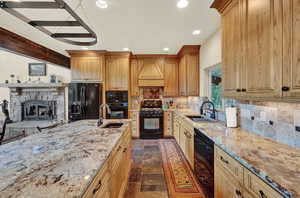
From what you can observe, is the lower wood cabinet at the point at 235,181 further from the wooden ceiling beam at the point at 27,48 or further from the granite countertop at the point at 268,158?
the wooden ceiling beam at the point at 27,48

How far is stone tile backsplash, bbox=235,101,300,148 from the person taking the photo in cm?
134

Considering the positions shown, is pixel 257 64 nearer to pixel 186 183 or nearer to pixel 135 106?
pixel 186 183

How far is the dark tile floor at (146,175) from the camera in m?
2.16

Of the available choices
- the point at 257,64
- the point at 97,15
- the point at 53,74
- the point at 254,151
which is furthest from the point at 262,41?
the point at 53,74

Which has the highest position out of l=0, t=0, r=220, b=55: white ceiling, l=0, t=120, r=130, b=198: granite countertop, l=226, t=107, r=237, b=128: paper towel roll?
l=0, t=0, r=220, b=55: white ceiling

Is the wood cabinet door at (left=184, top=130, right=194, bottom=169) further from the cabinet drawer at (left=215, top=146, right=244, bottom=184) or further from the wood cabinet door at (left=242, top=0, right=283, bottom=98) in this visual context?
the wood cabinet door at (left=242, top=0, right=283, bottom=98)

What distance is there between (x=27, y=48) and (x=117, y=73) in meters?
2.24

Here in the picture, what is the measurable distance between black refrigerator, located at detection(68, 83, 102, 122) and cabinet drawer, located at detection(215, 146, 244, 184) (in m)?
3.61

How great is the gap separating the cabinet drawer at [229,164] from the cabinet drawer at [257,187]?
0.21 ft

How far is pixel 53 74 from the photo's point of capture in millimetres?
5051

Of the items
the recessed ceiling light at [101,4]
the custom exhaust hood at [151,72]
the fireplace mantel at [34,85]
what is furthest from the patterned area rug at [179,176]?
the fireplace mantel at [34,85]

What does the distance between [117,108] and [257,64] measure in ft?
12.5

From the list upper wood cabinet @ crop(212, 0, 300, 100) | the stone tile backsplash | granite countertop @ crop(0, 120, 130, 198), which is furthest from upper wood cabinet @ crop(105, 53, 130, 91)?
the stone tile backsplash

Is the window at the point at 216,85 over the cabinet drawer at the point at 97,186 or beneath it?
over
